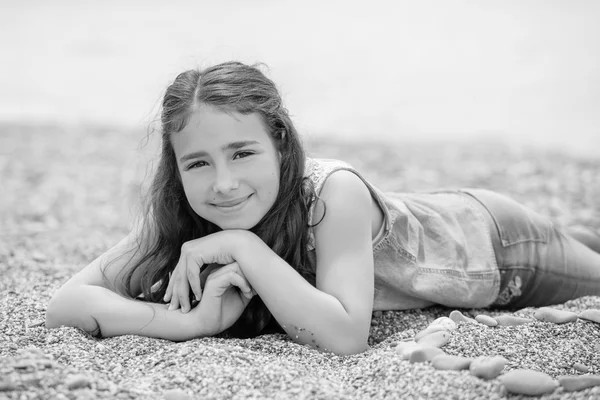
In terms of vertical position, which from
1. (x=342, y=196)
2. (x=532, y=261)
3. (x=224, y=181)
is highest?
(x=224, y=181)

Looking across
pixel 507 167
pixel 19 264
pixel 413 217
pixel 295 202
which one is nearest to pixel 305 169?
pixel 295 202

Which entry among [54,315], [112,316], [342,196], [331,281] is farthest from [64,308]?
[342,196]

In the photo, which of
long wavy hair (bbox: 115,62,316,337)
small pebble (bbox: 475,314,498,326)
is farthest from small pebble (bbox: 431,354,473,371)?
long wavy hair (bbox: 115,62,316,337)

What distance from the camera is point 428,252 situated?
3676mm

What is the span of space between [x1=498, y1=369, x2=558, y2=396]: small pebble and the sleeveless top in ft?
3.71

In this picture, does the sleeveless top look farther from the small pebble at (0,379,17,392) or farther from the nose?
the small pebble at (0,379,17,392)

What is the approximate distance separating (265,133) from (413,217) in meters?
1.03

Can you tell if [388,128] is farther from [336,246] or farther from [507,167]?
[336,246]

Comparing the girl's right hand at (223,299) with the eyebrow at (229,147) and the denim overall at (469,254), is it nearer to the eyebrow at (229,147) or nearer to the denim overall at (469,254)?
the eyebrow at (229,147)

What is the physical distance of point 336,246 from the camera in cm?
304

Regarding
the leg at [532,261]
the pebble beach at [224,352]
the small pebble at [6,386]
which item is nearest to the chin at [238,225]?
the pebble beach at [224,352]

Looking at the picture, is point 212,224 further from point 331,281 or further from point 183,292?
point 331,281

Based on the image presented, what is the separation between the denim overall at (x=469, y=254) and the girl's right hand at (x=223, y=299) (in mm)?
580

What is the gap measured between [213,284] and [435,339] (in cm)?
93
